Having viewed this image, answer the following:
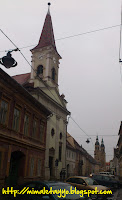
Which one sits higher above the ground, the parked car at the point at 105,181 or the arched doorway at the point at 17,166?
the arched doorway at the point at 17,166

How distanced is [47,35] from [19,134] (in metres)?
25.6

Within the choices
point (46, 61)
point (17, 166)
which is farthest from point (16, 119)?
point (46, 61)

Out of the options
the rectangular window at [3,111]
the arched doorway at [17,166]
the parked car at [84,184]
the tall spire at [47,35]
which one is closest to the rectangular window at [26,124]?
the arched doorway at [17,166]

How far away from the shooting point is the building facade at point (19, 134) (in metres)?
15.6

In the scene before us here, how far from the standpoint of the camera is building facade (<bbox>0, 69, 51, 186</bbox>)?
1558cm

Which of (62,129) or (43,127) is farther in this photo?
(62,129)

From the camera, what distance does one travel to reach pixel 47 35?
3894 cm

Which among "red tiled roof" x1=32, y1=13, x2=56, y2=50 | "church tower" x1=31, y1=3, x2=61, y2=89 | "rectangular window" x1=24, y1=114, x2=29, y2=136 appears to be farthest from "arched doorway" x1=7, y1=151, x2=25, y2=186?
"red tiled roof" x1=32, y1=13, x2=56, y2=50

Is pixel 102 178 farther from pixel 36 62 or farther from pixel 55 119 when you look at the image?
pixel 36 62

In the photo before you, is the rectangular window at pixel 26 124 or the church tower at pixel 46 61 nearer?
the rectangular window at pixel 26 124

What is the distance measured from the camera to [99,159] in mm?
141750

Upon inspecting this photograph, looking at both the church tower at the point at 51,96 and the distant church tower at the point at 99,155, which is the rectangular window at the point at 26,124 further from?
the distant church tower at the point at 99,155

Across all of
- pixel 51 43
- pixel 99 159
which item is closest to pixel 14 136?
pixel 51 43

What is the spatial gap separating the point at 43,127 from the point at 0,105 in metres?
9.94
